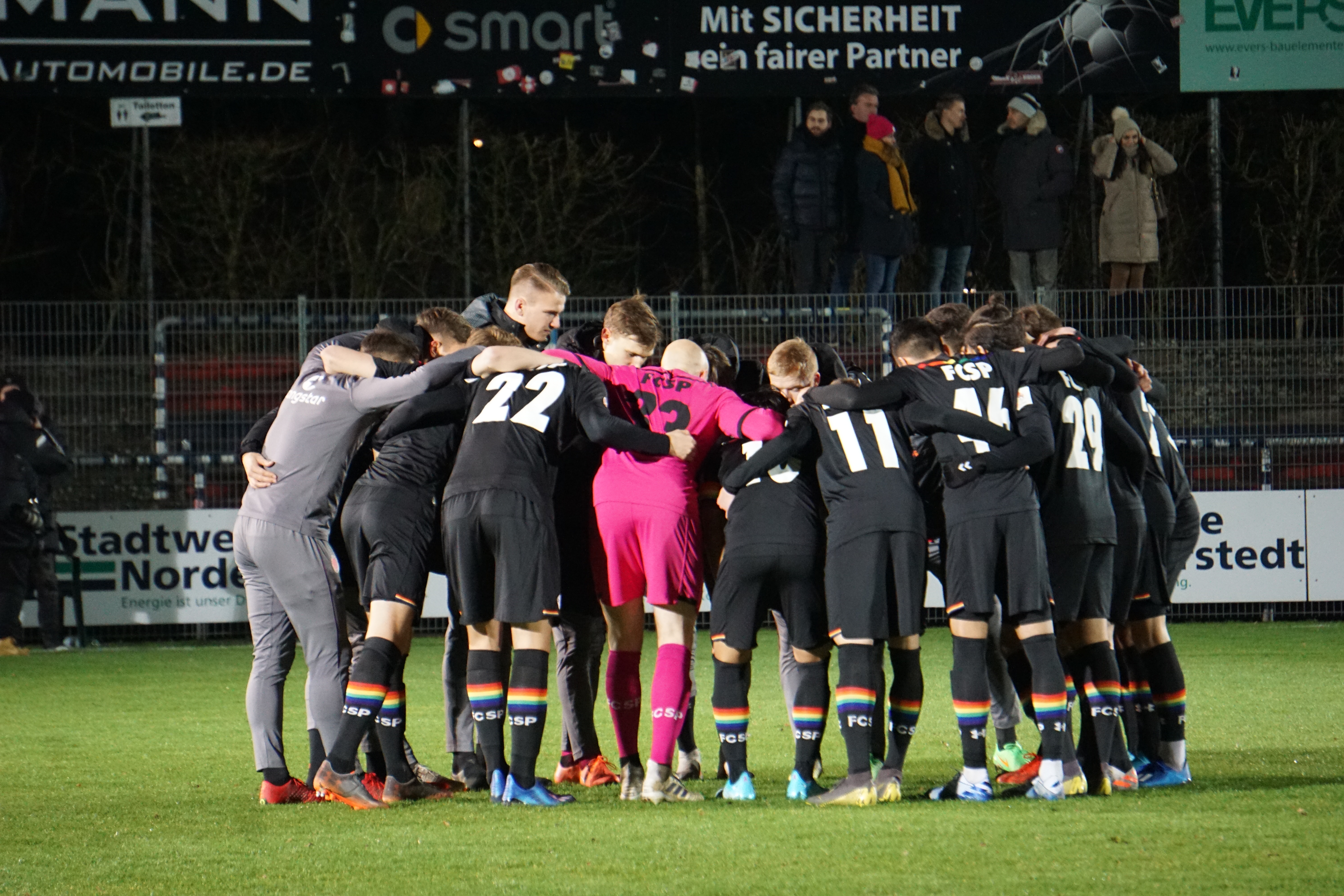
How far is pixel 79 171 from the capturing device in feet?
69.9

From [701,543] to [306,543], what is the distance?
5.54ft

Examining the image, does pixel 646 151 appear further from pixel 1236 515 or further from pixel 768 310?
pixel 1236 515

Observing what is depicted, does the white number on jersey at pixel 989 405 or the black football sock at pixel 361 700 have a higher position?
the white number on jersey at pixel 989 405

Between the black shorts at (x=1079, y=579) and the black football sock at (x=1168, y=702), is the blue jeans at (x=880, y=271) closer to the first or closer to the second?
the black football sock at (x=1168, y=702)

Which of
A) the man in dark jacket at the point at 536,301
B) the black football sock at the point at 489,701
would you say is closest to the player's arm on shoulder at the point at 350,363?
the man in dark jacket at the point at 536,301

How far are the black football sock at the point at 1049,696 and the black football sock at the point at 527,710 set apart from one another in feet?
6.18

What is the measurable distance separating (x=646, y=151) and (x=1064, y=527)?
55.5ft

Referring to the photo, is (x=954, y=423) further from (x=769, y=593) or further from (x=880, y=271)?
(x=880, y=271)

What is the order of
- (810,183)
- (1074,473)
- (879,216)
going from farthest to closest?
(810,183) → (879,216) → (1074,473)

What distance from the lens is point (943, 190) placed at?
16.5 meters

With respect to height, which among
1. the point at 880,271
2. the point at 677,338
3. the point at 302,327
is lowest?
the point at 677,338

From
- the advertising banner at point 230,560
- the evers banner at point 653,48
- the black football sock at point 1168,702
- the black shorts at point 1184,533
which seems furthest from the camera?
the evers banner at point 653,48

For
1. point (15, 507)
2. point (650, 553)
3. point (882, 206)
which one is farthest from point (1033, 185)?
point (650, 553)

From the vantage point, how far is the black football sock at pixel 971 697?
666 centimetres
